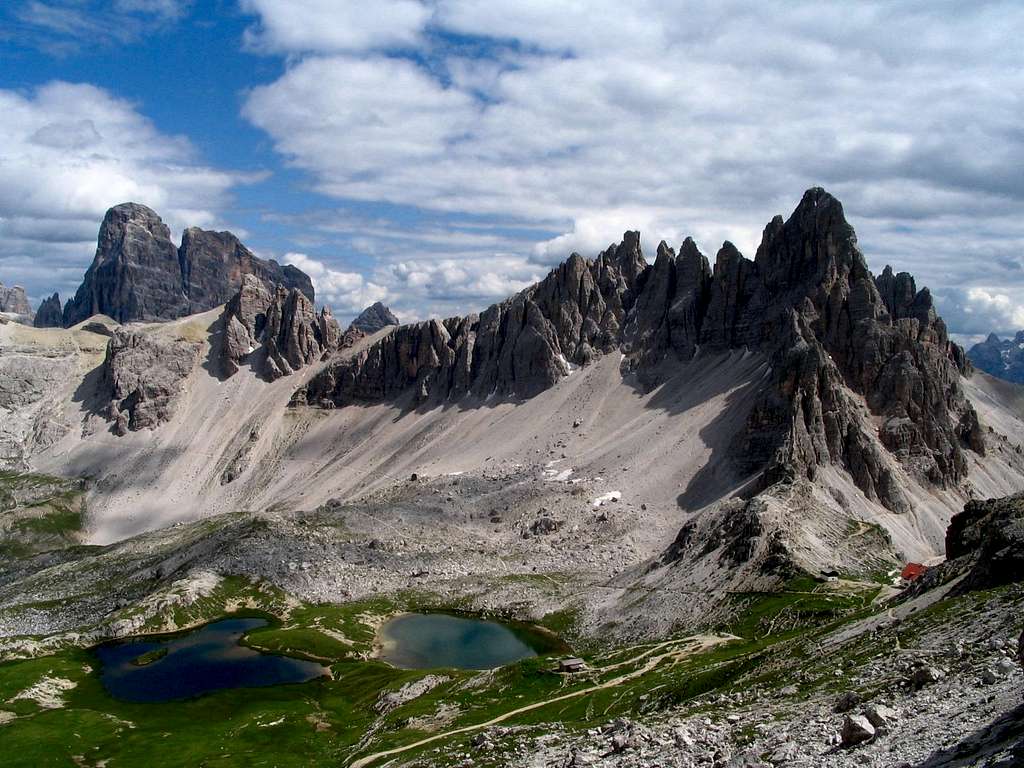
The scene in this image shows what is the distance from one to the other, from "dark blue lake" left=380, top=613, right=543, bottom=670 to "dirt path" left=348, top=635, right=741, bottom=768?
27.3 metres

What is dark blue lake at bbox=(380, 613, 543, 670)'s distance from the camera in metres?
112

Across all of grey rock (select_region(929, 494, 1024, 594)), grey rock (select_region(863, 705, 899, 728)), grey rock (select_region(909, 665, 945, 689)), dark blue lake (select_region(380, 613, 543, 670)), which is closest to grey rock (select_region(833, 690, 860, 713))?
grey rock (select_region(909, 665, 945, 689))

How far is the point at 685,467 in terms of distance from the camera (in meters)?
178

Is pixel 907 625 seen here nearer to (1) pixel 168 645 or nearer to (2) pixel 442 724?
(2) pixel 442 724

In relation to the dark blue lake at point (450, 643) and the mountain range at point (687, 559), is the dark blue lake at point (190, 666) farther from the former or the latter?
the dark blue lake at point (450, 643)

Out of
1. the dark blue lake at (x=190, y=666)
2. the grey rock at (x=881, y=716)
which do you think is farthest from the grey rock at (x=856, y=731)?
the dark blue lake at (x=190, y=666)

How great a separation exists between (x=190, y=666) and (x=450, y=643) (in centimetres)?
3692

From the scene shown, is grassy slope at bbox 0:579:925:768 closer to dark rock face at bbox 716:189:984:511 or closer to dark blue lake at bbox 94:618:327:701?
dark blue lake at bbox 94:618:327:701

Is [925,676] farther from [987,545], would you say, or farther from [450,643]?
[450,643]

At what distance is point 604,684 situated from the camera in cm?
7669

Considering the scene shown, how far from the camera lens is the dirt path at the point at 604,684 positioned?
6781cm

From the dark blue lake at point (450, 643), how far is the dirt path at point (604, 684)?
89.5 ft

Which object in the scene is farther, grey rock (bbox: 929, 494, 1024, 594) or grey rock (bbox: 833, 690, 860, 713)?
grey rock (bbox: 929, 494, 1024, 594)

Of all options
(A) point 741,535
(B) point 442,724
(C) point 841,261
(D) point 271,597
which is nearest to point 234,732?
(B) point 442,724
